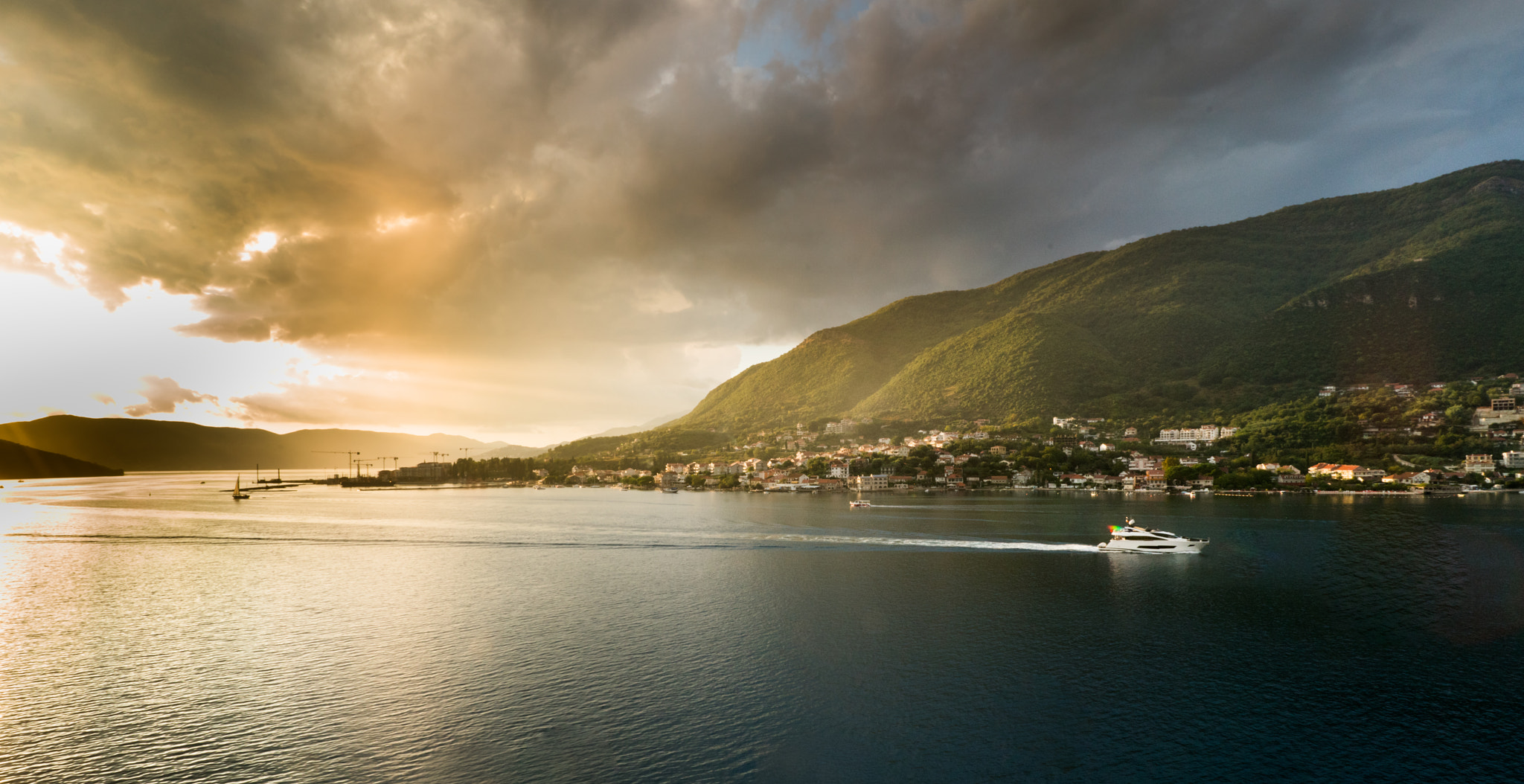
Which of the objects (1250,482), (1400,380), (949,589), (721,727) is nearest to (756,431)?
(1250,482)

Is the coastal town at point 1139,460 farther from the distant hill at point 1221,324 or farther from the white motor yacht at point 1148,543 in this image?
the white motor yacht at point 1148,543

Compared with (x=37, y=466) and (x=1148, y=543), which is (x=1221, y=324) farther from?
(x=37, y=466)

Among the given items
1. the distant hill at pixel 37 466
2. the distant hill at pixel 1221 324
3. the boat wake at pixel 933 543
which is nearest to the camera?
the boat wake at pixel 933 543

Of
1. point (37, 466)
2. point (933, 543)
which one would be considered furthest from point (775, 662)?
point (37, 466)

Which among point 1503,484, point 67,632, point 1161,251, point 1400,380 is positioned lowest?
point 1503,484

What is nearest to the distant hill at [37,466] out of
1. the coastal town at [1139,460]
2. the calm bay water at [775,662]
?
the coastal town at [1139,460]

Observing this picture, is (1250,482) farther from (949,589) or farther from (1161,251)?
(1161,251)
